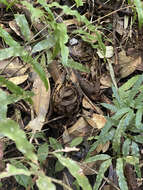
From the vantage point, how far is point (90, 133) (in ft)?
5.52

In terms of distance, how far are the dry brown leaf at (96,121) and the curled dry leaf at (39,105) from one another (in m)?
0.27

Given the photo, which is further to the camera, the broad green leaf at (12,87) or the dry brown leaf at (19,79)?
the dry brown leaf at (19,79)

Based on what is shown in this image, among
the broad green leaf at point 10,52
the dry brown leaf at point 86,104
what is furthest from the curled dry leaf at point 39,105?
the broad green leaf at point 10,52

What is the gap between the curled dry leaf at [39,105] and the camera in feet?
5.26

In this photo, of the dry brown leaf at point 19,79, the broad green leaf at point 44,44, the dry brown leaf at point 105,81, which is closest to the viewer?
the broad green leaf at point 44,44

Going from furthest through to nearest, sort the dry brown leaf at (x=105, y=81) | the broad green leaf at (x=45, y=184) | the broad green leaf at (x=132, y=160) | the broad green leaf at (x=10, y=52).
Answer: the dry brown leaf at (x=105, y=81)
the broad green leaf at (x=132, y=160)
the broad green leaf at (x=10, y=52)
the broad green leaf at (x=45, y=184)

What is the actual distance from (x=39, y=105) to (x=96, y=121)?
1.14 feet

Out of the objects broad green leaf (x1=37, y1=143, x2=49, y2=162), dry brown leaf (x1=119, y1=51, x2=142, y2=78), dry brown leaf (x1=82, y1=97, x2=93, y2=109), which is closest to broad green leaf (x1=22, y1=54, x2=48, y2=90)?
broad green leaf (x1=37, y1=143, x2=49, y2=162)

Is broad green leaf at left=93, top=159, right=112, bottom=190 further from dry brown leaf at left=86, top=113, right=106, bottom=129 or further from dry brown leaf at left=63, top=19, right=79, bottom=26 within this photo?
dry brown leaf at left=63, top=19, right=79, bottom=26

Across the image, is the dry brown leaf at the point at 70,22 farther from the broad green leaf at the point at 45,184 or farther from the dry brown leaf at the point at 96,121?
the broad green leaf at the point at 45,184

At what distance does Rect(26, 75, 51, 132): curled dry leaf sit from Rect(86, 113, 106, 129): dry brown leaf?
0.27 meters

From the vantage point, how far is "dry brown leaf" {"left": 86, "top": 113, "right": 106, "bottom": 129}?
168 cm

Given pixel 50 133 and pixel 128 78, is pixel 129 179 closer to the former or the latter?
pixel 50 133

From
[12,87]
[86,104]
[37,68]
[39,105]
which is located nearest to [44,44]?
[37,68]
